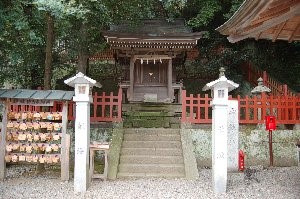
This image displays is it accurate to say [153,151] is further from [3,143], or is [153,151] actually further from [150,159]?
[3,143]

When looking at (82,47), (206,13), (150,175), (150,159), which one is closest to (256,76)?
(206,13)

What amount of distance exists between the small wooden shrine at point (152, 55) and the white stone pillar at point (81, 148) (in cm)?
568

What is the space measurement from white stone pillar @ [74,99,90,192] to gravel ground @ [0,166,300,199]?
243 mm

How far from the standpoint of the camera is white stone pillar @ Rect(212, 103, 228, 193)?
7.42 meters

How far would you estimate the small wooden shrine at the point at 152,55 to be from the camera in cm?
1321

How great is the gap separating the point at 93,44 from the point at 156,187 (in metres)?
7.71

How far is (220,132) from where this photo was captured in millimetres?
7555

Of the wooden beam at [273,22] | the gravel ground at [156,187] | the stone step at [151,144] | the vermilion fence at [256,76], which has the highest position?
the vermilion fence at [256,76]

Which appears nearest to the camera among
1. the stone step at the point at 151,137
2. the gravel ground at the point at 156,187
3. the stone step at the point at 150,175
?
the gravel ground at the point at 156,187

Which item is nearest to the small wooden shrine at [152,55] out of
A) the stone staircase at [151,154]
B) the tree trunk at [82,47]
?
the tree trunk at [82,47]

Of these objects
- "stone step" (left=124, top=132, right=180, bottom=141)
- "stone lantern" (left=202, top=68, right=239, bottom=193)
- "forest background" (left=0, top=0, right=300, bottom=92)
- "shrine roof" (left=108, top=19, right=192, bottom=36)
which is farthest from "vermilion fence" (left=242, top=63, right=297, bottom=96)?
"stone lantern" (left=202, top=68, right=239, bottom=193)

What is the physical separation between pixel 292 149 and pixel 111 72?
11622 mm

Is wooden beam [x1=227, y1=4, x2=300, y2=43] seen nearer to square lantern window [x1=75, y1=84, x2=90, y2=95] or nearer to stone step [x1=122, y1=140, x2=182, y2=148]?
square lantern window [x1=75, y1=84, x2=90, y2=95]

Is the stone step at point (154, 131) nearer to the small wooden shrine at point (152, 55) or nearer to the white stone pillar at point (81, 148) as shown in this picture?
the white stone pillar at point (81, 148)
